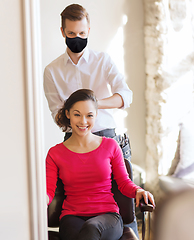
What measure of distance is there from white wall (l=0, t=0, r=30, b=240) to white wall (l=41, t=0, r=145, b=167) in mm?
1074

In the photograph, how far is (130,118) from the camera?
217 cm

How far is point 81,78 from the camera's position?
1253mm

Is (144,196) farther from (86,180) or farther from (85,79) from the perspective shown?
(85,79)

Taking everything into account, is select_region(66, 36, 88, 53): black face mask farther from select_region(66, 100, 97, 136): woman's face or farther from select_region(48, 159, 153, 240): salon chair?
select_region(48, 159, 153, 240): salon chair

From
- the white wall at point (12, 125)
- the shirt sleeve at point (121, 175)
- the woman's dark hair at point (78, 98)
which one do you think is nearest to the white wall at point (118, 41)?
the woman's dark hair at point (78, 98)

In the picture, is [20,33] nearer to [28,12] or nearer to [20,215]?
[28,12]

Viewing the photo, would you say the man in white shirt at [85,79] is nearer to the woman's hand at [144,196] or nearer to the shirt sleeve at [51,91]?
the shirt sleeve at [51,91]

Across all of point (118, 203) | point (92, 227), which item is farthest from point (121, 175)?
point (92, 227)

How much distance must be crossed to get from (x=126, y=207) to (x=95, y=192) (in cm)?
17

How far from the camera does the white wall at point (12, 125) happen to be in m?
0.48

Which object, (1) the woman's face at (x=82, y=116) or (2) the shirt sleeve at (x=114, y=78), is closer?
(1) the woman's face at (x=82, y=116)

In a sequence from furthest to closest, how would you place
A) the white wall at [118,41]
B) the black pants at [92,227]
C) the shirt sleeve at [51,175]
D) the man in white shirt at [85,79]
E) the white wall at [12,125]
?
the white wall at [118,41], the man in white shirt at [85,79], the shirt sleeve at [51,175], the black pants at [92,227], the white wall at [12,125]

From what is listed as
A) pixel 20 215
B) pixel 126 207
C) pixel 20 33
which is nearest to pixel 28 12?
pixel 20 33

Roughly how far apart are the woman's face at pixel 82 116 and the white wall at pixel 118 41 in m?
0.54
